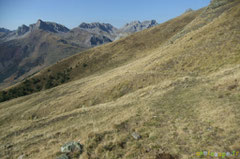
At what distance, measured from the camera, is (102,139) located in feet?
39.6

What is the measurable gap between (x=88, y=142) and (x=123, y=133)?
2875 millimetres

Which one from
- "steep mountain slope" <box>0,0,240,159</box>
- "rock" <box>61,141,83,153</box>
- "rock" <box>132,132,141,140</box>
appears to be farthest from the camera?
"rock" <box>132,132,141,140</box>

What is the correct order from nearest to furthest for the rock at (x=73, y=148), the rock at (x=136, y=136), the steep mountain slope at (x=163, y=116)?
the steep mountain slope at (x=163, y=116) → the rock at (x=73, y=148) → the rock at (x=136, y=136)

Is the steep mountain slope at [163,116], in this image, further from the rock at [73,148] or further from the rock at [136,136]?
the rock at [73,148]

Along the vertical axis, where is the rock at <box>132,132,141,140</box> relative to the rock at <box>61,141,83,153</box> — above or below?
below

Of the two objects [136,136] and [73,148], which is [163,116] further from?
[73,148]

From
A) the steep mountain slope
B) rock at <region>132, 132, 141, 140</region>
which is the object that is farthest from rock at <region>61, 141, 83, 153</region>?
rock at <region>132, 132, 141, 140</region>

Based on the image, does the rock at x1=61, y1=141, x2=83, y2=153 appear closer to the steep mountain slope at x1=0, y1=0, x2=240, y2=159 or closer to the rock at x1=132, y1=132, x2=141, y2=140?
the steep mountain slope at x1=0, y1=0, x2=240, y2=159

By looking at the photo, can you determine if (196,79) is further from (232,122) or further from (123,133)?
(123,133)

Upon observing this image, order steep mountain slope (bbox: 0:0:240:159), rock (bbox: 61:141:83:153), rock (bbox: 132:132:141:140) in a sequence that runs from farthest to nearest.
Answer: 1. rock (bbox: 132:132:141:140)
2. rock (bbox: 61:141:83:153)
3. steep mountain slope (bbox: 0:0:240:159)

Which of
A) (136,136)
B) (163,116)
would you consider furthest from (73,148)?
(163,116)

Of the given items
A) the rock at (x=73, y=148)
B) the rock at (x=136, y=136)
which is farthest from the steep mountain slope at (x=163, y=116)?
the rock at (x=73, y=148)

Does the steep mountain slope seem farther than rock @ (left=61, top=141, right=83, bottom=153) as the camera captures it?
No

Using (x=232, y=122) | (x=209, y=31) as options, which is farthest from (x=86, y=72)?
(x=232, y=122)
